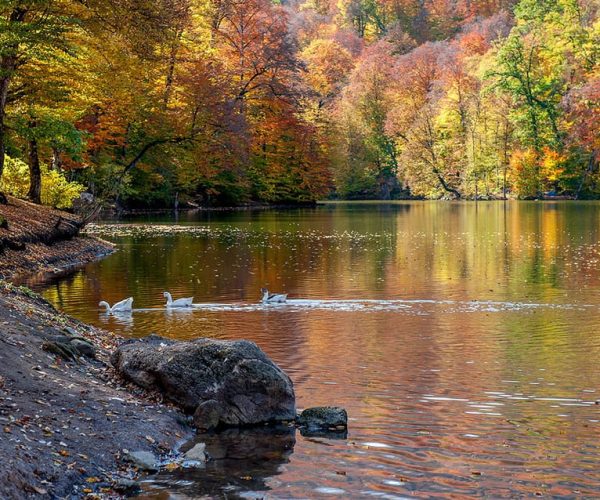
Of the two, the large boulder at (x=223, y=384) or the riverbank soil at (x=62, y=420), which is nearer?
the riverbank soil at (x=62, y=420)

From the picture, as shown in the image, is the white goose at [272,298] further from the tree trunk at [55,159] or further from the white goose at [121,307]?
the tree trunk at [55,159]

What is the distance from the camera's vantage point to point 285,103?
75062 millimetres

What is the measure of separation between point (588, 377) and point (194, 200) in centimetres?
5973

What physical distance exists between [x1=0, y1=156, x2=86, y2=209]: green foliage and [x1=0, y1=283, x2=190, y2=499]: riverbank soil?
71.9ft

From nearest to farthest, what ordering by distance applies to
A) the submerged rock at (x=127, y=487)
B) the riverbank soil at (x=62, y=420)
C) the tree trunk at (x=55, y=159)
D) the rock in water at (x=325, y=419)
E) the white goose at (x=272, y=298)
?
the riverbank soil at (x=62, y=420)
the submerged rock at (x=127, y=487)
the rock in water at (x=325, y=419)
the white goose at (x=272, y=298)
the tree trunk at (x=55, y=159)

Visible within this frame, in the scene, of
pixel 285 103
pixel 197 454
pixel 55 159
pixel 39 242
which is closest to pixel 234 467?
pixel 197 454

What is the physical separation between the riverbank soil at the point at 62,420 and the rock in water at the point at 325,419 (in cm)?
141

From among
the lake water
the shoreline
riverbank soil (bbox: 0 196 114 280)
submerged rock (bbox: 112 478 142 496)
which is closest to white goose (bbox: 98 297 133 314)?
the lake water

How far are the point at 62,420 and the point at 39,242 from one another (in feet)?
65.8

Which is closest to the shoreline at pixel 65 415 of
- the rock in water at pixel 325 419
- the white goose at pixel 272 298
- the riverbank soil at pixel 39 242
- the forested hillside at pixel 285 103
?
the rock in water at pixel 325 419

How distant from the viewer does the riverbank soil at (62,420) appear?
7852mm

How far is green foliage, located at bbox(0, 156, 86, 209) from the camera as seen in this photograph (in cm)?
3331

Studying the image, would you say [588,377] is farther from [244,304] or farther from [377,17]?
[377,17]

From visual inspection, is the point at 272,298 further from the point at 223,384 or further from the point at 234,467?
the point at 234,467
